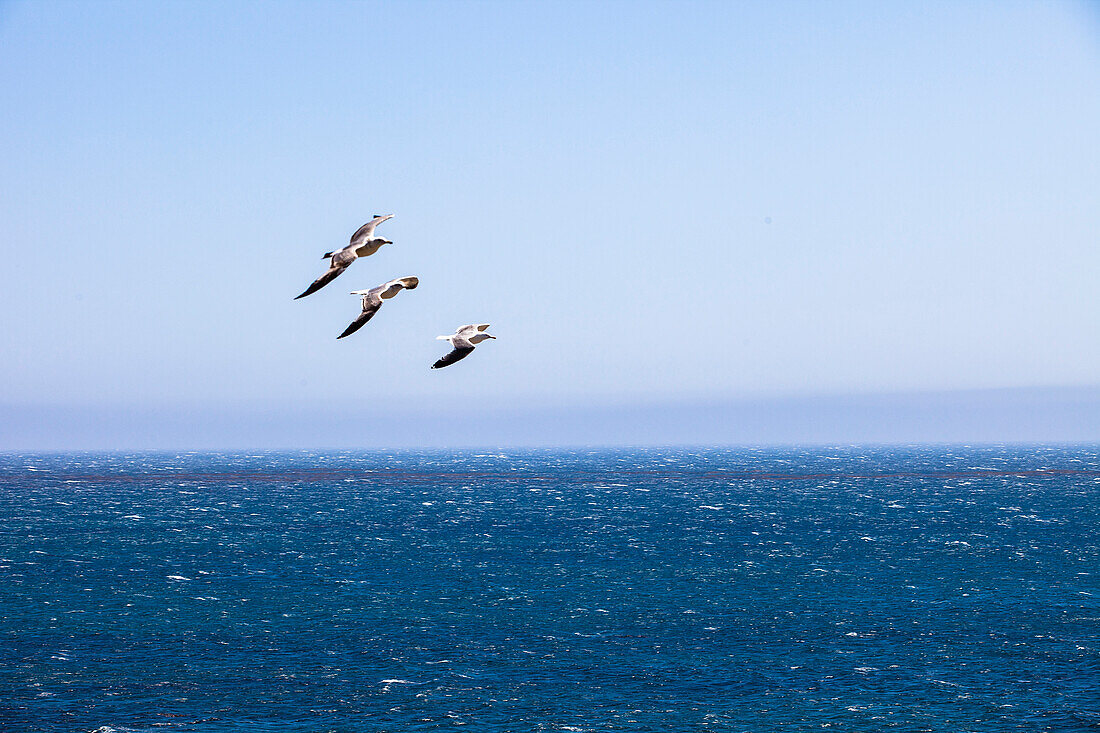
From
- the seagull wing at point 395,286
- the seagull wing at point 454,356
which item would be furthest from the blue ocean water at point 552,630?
the seagull wing at point 395,286

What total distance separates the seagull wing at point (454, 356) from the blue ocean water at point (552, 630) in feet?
127

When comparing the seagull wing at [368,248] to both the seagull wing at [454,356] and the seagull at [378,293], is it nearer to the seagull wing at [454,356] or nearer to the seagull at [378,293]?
the seagull at [378,293]

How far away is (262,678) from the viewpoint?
6372 centimetres

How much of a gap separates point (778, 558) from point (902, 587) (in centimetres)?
2085

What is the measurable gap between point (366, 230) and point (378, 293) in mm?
1401

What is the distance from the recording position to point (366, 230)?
20.9m

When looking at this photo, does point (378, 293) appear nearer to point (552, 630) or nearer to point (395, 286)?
point (395, 286)

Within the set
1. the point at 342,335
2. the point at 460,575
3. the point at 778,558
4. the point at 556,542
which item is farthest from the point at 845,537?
the point at 342,335

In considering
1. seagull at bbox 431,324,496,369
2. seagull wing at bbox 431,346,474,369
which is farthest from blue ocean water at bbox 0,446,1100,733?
seagull wing at bbox 431,346,474,369

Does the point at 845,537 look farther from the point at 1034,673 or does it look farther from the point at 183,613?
the point at 183,613

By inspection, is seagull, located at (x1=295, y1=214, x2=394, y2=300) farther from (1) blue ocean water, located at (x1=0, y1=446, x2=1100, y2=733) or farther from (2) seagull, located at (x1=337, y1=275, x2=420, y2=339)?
(1) blue ocean water, located at (x1=0, y1=446, x2=1100, y2=733)

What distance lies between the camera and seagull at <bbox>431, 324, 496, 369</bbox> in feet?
68.6

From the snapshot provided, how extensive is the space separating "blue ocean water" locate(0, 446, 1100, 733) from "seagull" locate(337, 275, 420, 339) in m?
39.6

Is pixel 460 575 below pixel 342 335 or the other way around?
below
